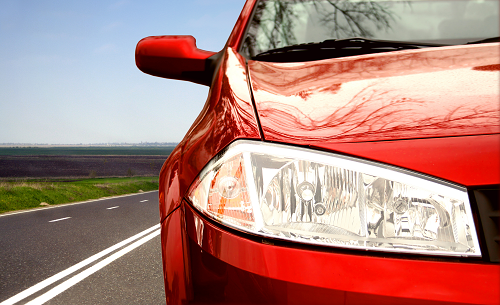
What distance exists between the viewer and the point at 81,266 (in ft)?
13.5

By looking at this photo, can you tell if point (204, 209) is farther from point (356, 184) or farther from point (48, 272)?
point (48, 272)

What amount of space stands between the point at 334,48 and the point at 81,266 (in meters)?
3.92

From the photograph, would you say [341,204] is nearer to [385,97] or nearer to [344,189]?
[344,189]

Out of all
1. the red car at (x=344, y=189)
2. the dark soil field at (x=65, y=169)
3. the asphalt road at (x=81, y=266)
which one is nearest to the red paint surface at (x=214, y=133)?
the red car at (x=344, y=189)

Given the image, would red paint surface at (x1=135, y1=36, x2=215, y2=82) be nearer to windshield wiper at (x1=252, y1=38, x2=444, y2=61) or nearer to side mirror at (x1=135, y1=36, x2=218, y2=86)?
side mirror at (x1=135, y1=36, x2=218, y2=86)

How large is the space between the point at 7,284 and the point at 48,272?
45cm

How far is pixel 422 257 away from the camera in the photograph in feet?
2.63

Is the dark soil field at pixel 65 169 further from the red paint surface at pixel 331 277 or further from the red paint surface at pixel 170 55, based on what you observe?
the red paint surface at pixel 331 277

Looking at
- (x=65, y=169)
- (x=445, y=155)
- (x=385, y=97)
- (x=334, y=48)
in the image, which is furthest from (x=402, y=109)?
(x=65, y=169)

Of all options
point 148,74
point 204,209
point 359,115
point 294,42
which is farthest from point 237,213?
point 148,74

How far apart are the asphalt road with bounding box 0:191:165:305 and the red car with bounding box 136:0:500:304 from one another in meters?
2.41

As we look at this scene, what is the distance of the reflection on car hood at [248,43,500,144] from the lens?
901 millimetres

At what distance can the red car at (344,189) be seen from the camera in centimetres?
79

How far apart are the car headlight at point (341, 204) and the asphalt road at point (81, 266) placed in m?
2.50
